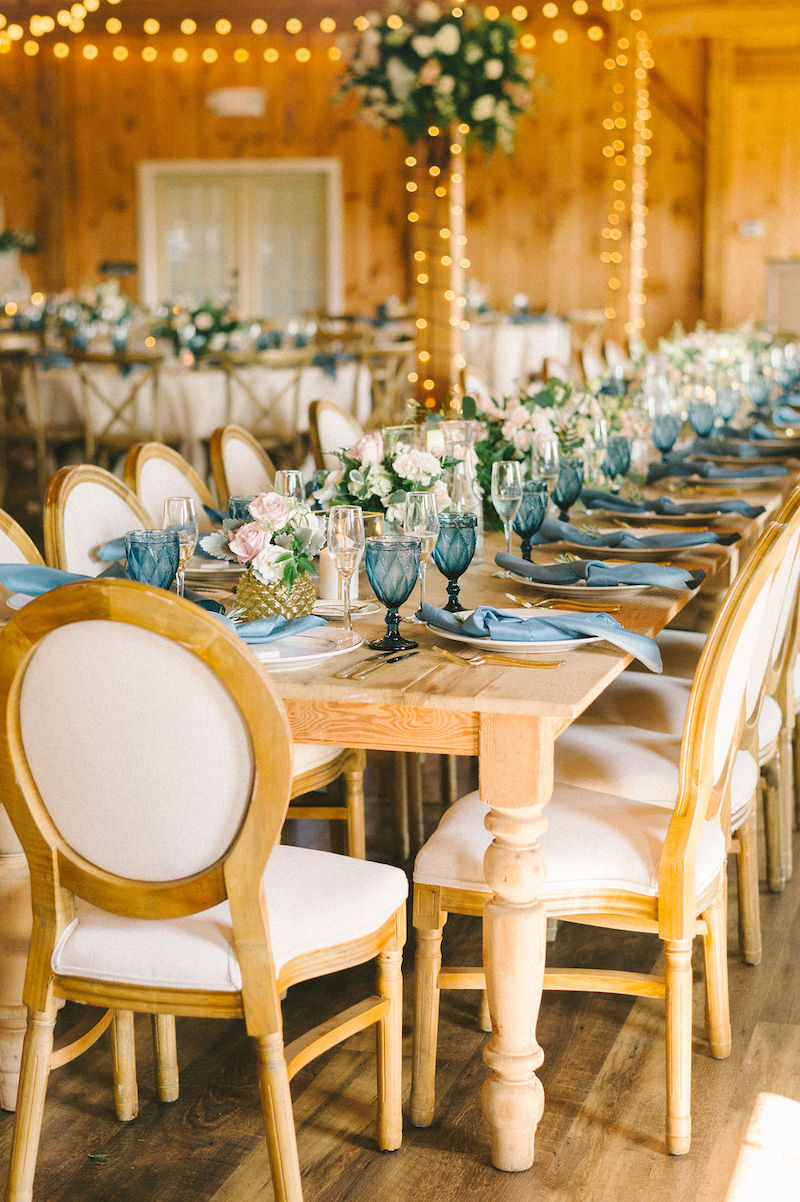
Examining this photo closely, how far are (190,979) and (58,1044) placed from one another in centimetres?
79

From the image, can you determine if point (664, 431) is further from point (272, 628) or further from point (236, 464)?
point (272, 628)

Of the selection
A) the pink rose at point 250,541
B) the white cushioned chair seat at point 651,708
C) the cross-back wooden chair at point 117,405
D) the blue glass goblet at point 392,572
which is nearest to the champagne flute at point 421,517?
the blue glass goblet at point 392,572

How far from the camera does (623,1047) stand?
2402mm

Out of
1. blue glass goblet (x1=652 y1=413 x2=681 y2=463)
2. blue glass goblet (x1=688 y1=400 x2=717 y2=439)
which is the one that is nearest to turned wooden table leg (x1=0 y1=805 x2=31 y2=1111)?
blue glass goblet (x1=652 y1=413 x2=681 y2=463)

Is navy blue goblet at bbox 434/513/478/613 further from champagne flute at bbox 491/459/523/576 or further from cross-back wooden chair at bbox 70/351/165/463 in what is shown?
cross-back wooden chair at bbox 70/351/165/463

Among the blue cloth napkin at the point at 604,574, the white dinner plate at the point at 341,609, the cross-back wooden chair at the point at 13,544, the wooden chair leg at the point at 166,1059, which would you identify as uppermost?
the cross-back wooden chair at the point at 13,544

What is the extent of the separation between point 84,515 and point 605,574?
3.67 feet

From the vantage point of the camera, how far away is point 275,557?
2135 millimetres

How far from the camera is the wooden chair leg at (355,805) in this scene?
2680mm

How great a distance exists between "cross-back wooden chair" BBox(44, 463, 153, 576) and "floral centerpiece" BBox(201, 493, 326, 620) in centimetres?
64

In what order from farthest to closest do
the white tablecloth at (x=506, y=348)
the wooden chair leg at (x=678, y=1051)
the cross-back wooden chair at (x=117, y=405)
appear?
the white tablecloth at (x=506, y=348)
the cross-back wooden chair at (x=117, y=405)
the wooden chair leg at (x=678, y=1051)

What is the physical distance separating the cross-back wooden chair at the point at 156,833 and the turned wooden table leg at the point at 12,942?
346 millimetres

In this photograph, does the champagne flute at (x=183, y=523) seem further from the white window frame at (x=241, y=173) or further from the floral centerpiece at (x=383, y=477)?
the white window frame at (x=241, y=173)

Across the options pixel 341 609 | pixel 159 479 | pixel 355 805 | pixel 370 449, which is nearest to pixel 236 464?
pixel 159 479
